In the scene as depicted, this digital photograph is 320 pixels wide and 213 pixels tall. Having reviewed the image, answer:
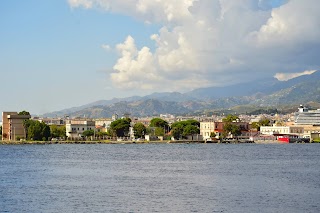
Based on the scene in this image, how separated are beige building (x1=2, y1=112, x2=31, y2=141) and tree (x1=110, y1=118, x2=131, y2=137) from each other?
19850 millimetres

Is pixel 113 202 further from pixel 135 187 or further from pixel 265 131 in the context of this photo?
pixel 265 131

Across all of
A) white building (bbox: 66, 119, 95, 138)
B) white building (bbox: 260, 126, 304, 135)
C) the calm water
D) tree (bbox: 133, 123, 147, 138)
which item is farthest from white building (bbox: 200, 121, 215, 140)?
the calm water

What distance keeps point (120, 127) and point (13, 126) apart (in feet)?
75.8

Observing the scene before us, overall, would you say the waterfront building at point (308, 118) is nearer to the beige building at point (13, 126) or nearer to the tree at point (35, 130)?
the tree at point (35, 130)

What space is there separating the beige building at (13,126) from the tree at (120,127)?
65.1 ft

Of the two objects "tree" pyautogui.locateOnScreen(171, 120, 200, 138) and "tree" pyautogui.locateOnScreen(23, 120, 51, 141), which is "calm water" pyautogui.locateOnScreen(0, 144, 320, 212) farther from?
"tree" pyautogui.locateOnScreen(171, 120, 200, 138)

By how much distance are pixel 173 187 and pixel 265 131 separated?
117 metres

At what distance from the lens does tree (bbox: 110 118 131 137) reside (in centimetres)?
13256

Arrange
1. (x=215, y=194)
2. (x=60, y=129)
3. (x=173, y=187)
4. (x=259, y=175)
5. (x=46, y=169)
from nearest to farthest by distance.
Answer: (x=215, y=194) < (x=173, y=187) < (x=259, y=175) < (x=46, y=169) < (x=60, y=129)

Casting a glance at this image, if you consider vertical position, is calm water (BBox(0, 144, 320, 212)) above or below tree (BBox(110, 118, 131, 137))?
below

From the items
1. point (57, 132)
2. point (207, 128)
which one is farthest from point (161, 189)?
point (207, 128)

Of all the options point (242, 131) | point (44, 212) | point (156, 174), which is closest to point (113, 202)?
point (44, 212)

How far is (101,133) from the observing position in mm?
140750

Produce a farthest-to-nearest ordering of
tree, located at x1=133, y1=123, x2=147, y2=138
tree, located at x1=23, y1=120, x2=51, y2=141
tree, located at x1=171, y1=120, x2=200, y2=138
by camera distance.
Result: tree, located at x1=133, y1=123, x2=147, y2=138 < tree, located at x1=171, y1=120, x2=200, y2=138 < tree, located at x1=23, y1=120, x2=51, y2=141
